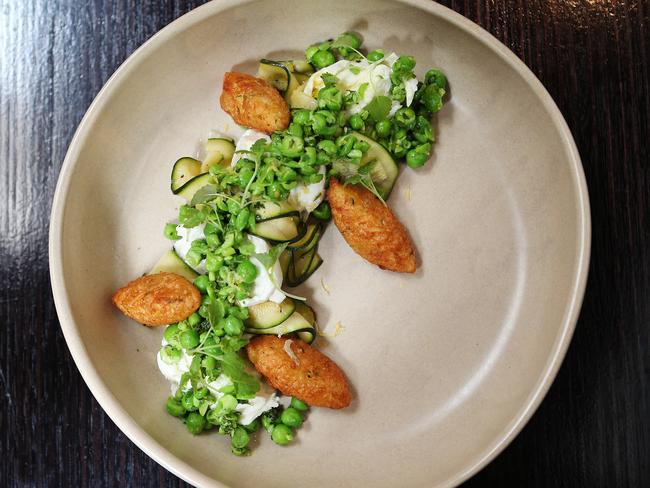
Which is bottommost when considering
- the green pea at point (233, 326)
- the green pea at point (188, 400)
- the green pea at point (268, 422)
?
the green pea at point (268, 422)

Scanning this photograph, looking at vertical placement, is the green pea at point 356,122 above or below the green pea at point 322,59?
below

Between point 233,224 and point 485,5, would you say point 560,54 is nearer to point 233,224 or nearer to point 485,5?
point 485,5

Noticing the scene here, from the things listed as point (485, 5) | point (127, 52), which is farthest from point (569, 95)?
point (127, 52)

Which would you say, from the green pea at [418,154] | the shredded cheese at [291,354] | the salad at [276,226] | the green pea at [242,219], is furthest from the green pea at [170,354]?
the green pea at [418,154]

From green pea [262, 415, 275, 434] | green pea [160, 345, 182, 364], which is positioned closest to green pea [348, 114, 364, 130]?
green pea [160, 345, 182, 364]

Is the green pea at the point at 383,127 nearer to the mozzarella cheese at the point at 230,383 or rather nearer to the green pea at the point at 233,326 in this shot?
the green pea at the point at 233,326

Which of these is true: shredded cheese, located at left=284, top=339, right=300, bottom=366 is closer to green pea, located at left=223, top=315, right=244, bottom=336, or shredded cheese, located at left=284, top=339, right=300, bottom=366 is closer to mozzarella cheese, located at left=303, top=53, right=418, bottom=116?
green pea, located at left=223, top=315, right=244, bottom=336

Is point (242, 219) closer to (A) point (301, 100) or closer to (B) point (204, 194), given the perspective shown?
Result: (B) point (204, 194)

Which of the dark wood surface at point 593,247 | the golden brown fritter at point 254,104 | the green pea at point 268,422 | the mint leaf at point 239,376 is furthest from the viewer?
the dark wood surface at point 593,247
